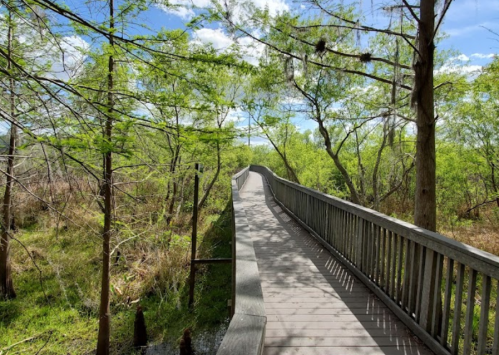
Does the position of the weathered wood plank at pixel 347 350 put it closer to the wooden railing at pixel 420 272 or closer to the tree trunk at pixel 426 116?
the wooden railing at pixel 420 272

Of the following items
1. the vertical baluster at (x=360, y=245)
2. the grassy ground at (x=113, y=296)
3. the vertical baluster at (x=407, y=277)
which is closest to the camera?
the vertical baluster at (x=407, y=277)

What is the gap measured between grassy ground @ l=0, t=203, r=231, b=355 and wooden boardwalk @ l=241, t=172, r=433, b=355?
10.8ft

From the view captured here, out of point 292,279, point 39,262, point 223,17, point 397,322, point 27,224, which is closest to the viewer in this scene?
point 397,322

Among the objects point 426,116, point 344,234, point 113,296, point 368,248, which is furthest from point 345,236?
point 113,296

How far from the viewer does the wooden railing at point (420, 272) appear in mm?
2021

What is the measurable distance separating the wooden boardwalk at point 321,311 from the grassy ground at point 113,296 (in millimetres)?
3287

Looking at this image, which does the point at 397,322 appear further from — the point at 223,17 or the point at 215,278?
the point at 215,278

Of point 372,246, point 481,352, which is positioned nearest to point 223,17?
point 372,246

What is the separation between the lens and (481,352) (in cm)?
196

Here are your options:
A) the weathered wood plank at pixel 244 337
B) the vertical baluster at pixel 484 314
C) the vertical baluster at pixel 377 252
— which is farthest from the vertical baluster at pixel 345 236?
the weathered wood plank at pixel 244 337

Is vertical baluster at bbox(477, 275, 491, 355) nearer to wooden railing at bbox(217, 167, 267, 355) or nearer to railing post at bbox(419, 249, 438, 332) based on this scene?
railing post at bbox(419, 249, 438, 332)

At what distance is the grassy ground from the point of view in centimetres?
655

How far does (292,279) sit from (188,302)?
473 cm

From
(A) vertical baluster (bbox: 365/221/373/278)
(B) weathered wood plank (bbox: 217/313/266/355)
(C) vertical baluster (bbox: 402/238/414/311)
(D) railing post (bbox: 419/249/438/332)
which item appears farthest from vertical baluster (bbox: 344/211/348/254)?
(B) weathered wood plank (bbox: 217/313/266/355)
